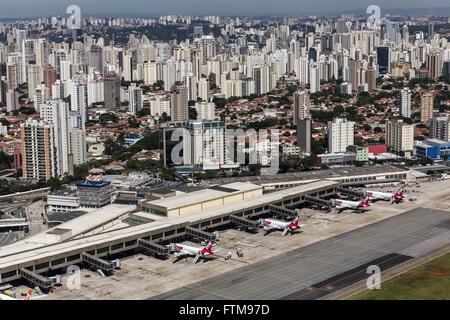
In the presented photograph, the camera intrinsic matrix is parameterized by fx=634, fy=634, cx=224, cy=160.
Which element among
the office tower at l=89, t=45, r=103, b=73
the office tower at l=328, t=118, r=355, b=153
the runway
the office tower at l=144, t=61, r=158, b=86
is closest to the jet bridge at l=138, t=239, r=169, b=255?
the runway

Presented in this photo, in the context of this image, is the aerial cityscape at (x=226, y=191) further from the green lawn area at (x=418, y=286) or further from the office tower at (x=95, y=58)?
the office tower at (x=95, y=58)

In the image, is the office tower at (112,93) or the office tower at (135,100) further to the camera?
the office tower at (112,93)

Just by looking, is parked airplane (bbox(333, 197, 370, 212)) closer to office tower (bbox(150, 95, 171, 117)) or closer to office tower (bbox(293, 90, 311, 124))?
office tower (bbox(293, 90, 311, 124))

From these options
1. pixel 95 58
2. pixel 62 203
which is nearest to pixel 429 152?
pixel 62 203

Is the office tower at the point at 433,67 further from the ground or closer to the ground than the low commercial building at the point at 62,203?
further from the ground

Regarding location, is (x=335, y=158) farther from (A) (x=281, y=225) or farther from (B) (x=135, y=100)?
(B) (x=135, y=100)

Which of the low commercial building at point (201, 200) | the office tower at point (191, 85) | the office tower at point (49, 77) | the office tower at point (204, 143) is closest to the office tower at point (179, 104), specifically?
the office tower at point (191, 85)
